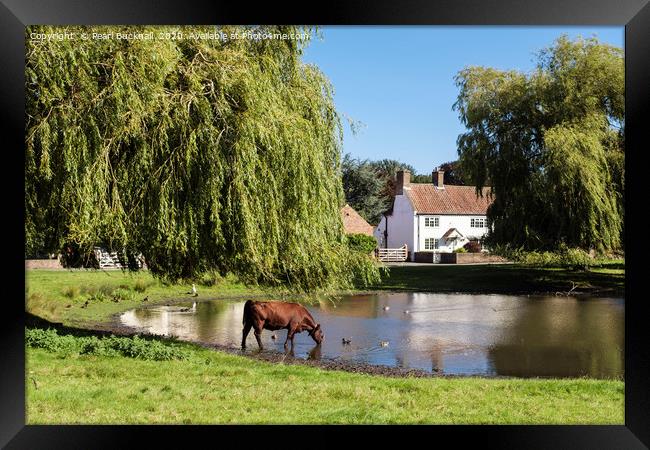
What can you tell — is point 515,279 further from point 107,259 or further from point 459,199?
point 107,259

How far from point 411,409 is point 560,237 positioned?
13.1m

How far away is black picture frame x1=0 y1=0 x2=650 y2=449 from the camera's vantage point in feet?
18.5

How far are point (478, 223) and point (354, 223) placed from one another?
10.7 meters

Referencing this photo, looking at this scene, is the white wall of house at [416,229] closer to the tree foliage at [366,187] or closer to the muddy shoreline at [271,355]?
the tree foliage at [366,187]

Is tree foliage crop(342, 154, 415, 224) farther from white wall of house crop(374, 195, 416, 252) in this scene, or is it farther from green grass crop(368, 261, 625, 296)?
green grass crop(368, 261, 625, 296)

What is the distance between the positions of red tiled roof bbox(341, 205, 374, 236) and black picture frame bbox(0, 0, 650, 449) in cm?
437

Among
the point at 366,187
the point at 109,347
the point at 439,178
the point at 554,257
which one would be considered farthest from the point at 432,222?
the point at 109,347

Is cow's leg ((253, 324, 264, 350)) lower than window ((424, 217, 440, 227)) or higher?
lower

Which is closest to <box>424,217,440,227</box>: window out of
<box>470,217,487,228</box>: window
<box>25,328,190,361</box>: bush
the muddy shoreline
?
<box>470,217,487,228</box>: window

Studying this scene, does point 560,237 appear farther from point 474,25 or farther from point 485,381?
point 474,25

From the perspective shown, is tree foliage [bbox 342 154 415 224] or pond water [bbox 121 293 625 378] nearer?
pond water [bbox 121 293 625 378]

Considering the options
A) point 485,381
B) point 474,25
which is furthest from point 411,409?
point 474,25

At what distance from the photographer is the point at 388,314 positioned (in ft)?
43.7
